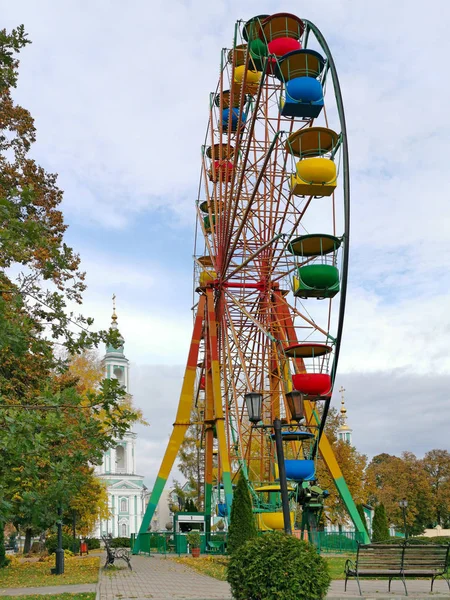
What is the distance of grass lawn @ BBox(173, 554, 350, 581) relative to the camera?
16953mm

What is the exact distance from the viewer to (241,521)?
20172mm

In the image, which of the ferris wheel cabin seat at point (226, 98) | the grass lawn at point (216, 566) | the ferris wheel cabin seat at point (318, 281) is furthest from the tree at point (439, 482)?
the ferris wheel cabin seat at point (318, 281)

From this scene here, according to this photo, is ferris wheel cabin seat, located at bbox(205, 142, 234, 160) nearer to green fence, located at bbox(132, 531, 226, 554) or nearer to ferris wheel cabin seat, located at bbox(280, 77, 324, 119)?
ferris wheel cabin seat, located at bbox(280, 77, 324, 119)

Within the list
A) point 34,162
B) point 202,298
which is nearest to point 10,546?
point 202,298

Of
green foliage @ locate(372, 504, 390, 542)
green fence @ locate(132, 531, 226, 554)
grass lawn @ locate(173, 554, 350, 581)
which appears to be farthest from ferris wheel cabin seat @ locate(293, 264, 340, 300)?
green foliage @ locate(372, 504, 390, 542)

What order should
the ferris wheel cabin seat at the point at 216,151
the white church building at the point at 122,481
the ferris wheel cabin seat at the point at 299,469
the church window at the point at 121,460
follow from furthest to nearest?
the church window at the point at 121,460 → the white church building at the point at 122,481 → the ferris wheel cabin seat at the point at 216,151 → the ferris wheel cabin seat at the point at 299,469

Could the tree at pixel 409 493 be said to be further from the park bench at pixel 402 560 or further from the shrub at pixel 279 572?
the shrub at pixel 279 572

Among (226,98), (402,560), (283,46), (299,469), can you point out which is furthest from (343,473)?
(402,560)

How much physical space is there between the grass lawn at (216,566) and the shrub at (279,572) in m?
5.96

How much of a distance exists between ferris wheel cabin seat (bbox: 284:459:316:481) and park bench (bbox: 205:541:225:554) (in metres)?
6.05

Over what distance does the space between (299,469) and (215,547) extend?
651cm

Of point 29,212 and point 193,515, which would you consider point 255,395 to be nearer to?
point 29,212

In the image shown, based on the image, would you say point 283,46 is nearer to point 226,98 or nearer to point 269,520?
point 226,98

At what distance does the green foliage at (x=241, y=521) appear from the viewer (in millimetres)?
19984
